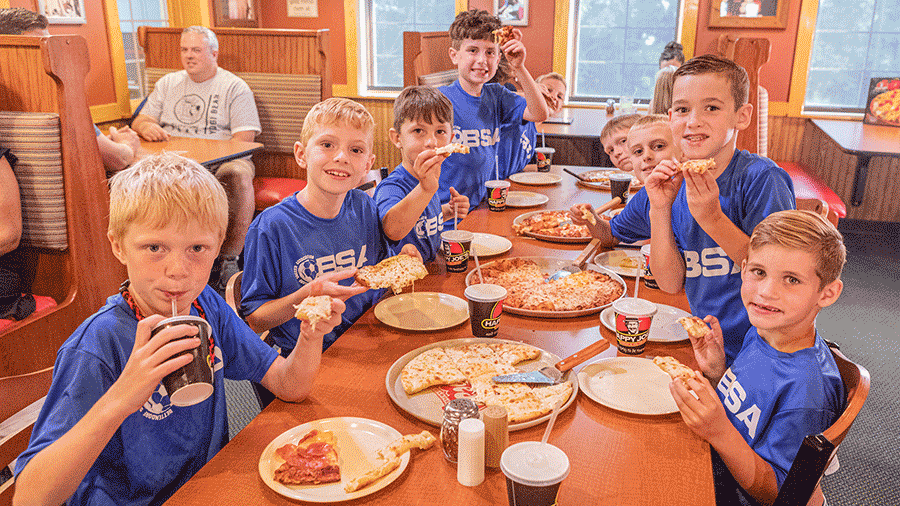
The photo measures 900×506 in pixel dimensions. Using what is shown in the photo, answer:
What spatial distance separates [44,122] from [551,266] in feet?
6.57

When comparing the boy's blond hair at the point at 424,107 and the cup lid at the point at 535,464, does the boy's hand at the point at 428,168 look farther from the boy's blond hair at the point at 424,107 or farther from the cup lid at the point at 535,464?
the cup lid at the point at 535,464

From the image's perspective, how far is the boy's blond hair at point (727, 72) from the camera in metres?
1.73

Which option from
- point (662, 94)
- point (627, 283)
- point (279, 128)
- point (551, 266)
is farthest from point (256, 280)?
point (279, 128)

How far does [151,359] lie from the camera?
0.97 m

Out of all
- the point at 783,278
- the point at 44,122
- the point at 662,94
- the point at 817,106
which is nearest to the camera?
the point at 783,278

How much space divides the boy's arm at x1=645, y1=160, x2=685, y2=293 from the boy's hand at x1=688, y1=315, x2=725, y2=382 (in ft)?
1.36

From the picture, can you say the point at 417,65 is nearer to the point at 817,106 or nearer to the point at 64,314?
the point at 64,314

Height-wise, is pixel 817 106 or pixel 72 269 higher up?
pixel 817 106

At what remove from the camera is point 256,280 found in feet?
5.76

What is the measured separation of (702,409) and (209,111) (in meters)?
4.38

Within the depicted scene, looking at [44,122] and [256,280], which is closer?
[256,280]

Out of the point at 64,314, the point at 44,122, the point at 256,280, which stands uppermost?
the point at 44,122

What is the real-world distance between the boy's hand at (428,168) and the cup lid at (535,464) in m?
1.10

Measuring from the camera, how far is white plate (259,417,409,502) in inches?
41.2
